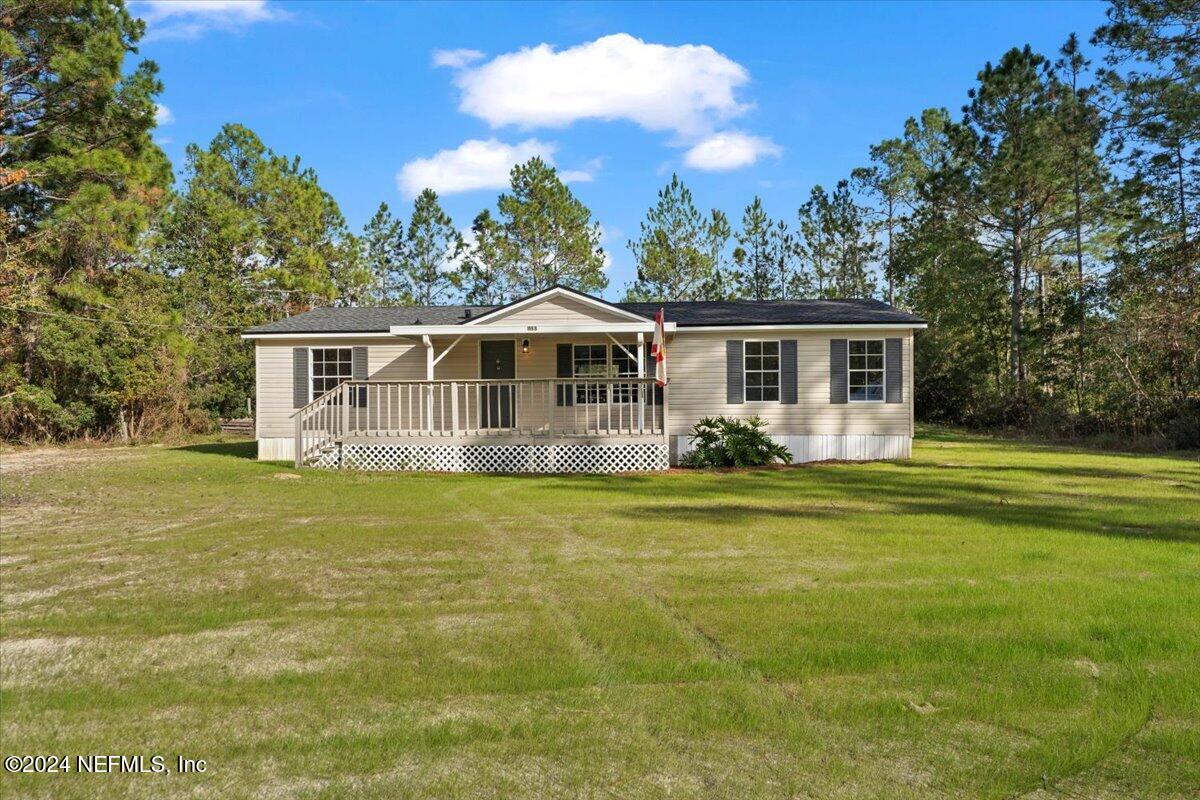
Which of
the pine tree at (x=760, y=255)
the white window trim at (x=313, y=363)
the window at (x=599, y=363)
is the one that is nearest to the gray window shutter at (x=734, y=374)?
the window at (x=599, y=363)

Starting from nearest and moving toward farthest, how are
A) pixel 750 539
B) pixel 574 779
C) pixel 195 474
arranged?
pixel 574 779 → pixel 750 539 → pixel 195 474

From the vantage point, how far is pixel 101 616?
5363mm

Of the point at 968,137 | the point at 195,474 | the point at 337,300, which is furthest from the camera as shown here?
the point at 337,300

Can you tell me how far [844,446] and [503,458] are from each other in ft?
26.0

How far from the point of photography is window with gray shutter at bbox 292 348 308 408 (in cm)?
1880

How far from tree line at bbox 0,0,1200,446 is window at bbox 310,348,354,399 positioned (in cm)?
758

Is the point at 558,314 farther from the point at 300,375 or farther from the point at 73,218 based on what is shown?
the point at 73,218

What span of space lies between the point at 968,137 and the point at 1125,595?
27.4m

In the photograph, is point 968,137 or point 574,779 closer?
point 574,779

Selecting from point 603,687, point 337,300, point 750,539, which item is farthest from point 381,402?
point 337,300

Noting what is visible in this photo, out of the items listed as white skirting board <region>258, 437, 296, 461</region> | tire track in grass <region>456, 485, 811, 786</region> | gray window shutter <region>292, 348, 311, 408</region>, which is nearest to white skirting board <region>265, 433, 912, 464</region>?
gray window shutter <region>292, 348, 311, 408</region>

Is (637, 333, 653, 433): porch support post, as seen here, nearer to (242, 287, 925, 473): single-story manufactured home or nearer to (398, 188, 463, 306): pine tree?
(242, 287, 925, 473): single-story manufactured home

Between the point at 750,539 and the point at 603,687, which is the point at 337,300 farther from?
the point at 603,687

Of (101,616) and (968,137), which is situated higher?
(968,137)
